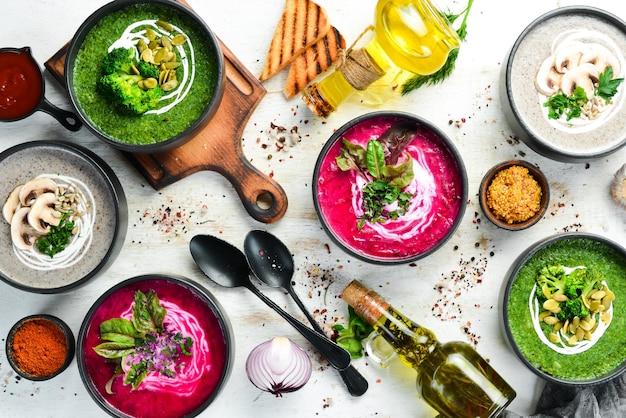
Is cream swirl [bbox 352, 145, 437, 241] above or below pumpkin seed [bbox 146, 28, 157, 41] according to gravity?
below

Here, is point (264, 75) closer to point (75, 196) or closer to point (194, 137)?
point (194, 137)

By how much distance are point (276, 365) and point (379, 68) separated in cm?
156

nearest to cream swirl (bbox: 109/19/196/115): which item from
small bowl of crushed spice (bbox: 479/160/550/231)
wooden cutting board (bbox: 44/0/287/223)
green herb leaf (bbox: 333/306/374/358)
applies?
wooden cutting board (bbox: 44/0/287/223)

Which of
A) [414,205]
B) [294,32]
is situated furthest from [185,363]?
[294,32]

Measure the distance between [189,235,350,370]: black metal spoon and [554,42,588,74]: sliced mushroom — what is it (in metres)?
1.85

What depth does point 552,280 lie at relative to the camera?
352cm

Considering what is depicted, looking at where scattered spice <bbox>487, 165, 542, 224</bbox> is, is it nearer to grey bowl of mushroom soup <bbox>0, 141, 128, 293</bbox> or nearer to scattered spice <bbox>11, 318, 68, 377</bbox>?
grey bowl of mushroom soup <bbox>0, 141, 128, 293</bbox>

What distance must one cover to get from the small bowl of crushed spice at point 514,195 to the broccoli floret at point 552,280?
25 centimetres

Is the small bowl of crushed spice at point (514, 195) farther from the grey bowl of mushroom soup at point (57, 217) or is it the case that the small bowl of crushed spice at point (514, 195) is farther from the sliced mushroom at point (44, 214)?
the sliced mushroom at point (44, 214)

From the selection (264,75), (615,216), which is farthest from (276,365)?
(615,216)

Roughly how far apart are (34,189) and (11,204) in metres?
0.14

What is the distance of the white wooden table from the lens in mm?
3686

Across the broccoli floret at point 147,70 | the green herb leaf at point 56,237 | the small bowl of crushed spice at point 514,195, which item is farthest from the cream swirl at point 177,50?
the small bowl of crushed spice at point 514,195

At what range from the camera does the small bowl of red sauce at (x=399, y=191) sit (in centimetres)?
332
